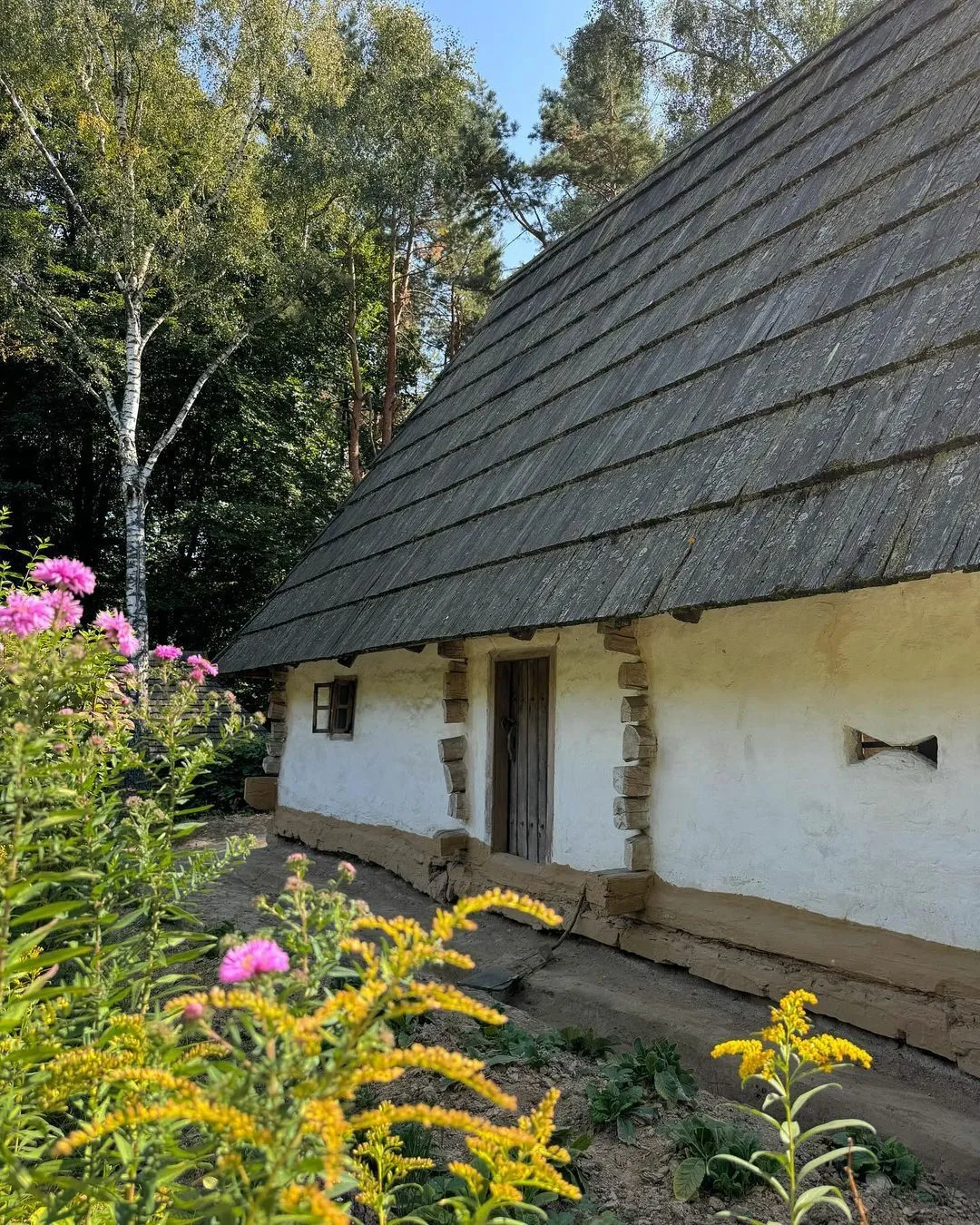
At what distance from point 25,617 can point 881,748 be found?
11.3 ft

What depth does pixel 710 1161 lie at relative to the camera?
2627mm

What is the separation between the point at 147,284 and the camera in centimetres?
1442

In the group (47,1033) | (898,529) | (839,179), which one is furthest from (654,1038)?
(839,179)

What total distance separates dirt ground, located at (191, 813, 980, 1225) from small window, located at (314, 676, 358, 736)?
3.09 meters

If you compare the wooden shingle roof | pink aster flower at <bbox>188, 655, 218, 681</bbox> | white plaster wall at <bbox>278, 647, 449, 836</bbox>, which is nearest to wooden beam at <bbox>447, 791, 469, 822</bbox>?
white plaster wall at <bbox>278, 647, 449, 836</bbox>

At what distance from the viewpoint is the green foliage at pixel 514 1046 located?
3410 millimetres

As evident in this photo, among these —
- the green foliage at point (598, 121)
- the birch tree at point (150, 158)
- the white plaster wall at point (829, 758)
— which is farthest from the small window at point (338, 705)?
the green foliage at point (598, 121)

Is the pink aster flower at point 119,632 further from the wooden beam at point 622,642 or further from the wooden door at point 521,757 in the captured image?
the wooden door at point 521,757

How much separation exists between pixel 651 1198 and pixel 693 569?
8.01 feet

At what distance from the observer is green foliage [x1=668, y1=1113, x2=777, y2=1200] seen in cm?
258

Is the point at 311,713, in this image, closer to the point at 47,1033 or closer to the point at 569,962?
the point at 569,962

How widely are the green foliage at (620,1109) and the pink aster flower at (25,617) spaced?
8.48 ft

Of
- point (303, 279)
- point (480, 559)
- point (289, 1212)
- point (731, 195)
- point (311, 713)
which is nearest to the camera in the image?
point (289, 1212)

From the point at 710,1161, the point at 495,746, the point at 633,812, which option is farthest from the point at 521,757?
the point at 710,1161
